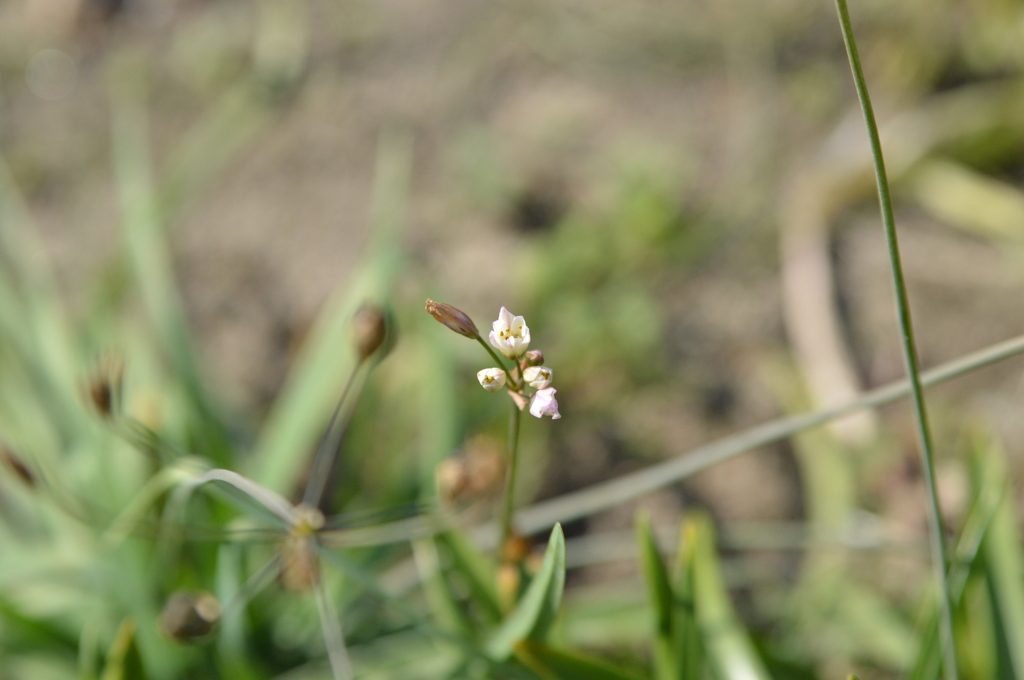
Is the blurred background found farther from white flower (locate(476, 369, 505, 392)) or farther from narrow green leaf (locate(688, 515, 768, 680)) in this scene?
white flower (locate(476, 369, 505, 392))

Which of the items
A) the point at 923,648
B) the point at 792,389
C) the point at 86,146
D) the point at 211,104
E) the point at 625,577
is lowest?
the point at 923,648

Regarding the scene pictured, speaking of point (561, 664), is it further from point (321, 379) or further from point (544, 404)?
point (321, 379)

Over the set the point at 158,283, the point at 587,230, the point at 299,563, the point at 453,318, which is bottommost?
the point at 299,563

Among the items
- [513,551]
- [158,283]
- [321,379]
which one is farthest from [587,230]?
[513,551]

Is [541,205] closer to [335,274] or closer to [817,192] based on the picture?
[335,274]

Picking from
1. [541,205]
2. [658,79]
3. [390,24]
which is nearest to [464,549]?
[541,205]

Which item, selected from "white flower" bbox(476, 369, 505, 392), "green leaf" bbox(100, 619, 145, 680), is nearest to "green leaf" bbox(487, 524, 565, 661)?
"white flower" bbox(476, 369, 505, 392)
